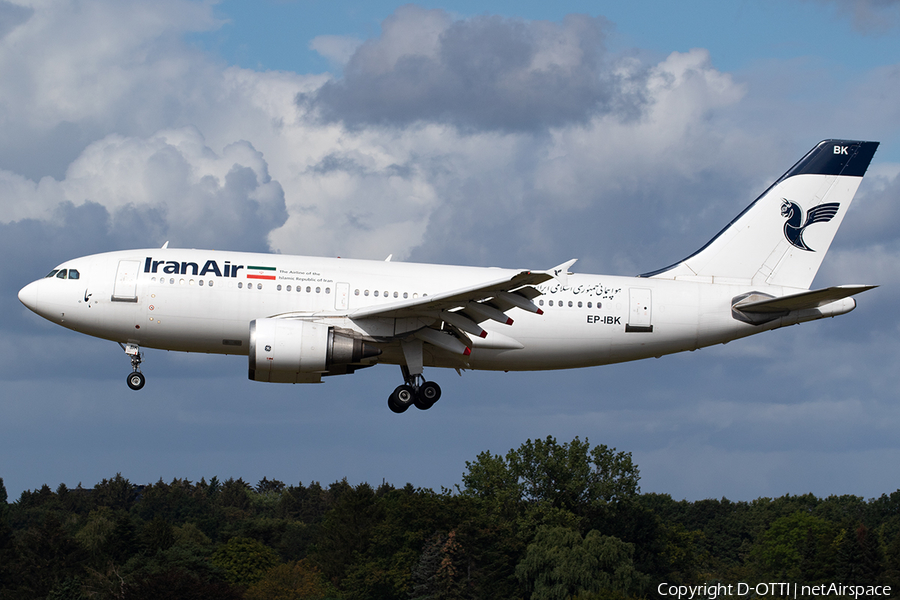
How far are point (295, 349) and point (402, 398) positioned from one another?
454 centimetres

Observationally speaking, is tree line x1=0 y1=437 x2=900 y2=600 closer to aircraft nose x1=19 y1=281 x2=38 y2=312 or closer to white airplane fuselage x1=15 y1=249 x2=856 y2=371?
white airplane fuselage x1=15 y1=249 x2=856 y2=371

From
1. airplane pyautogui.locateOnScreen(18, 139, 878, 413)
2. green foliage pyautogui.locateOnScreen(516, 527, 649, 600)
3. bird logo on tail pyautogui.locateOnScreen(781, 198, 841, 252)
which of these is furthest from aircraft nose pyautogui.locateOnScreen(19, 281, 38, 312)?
green foliage pyautogui.locateOnScreen(516, 527, 649, 600)

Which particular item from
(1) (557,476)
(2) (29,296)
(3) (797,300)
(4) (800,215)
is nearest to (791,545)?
(1) (557,476)

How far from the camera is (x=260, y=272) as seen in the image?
31.2m

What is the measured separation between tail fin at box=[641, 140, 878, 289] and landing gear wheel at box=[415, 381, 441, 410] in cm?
881

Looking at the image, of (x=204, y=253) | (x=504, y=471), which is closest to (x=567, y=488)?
(x=504, y=471)

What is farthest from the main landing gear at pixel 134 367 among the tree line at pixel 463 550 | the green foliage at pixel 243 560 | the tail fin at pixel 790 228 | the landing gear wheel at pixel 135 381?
the green foliage at pixel 243 560

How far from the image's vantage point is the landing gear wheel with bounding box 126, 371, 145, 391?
3195 cm

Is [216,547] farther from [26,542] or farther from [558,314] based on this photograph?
[558,314]

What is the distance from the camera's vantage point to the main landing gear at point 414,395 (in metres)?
32.4

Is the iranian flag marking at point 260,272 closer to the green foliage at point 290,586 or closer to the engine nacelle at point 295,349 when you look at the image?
the engine nacelle at point 295,349

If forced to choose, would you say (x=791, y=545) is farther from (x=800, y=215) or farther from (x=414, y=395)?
(x=414, y=395)

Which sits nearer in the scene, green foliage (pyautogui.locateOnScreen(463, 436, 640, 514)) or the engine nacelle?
the engine nacelle

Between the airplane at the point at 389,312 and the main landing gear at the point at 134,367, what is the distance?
45 millimetres
